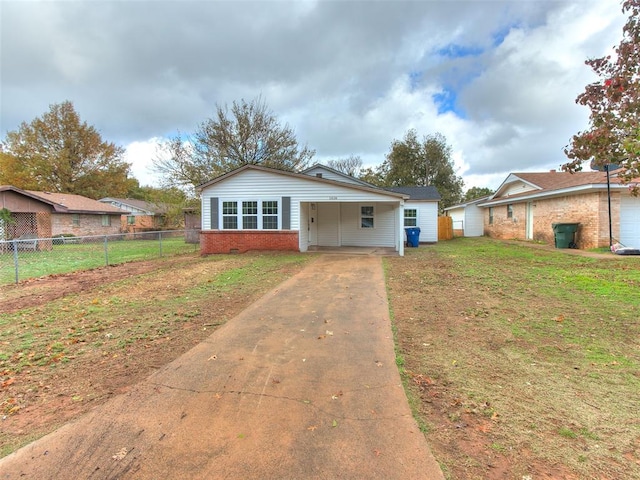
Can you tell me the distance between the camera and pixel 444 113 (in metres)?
18.3

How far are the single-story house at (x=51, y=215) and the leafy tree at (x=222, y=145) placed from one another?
7680 millimetres

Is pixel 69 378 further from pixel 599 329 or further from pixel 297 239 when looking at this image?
pixel 297 239

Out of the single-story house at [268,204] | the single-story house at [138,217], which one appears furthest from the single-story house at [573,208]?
the single-story house at [138,217]

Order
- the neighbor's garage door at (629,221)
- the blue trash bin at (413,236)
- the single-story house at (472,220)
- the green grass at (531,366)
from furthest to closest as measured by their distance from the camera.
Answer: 1. the single-story house at (472,220)
2. the blue trash bin at (413,236)
3. the neighbor's garage door at (629,221)
4. the green grass at (531,366)

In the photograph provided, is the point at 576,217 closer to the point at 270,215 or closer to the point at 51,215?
the point at 270,215

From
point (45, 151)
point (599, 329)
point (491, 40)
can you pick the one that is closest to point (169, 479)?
point (599, 329)

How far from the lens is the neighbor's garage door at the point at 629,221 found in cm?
1355

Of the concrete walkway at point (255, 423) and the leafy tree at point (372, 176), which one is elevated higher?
the leafy tree at point (372, 176)

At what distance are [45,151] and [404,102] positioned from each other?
124ft

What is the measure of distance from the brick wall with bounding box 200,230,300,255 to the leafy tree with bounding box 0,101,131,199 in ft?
102

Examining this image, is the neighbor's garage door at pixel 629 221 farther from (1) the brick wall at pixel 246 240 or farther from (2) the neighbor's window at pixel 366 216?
(1) the brick wall at pixel 246 240

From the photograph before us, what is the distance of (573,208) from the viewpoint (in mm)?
15172

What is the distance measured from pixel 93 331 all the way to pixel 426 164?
1555 inches

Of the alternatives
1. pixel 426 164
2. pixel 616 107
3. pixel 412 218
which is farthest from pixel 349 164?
pixel 616 107
